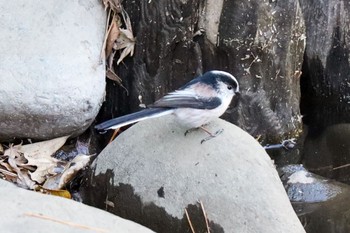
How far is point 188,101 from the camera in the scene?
4.75 metres

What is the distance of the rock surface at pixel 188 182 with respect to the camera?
4336 mm

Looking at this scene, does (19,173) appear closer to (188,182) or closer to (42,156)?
(42,156)

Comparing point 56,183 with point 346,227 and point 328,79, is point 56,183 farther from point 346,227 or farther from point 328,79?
point 328,79

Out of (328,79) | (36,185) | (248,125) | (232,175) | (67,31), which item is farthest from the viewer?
(328,79)

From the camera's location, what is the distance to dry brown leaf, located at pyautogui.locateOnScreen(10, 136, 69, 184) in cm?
540

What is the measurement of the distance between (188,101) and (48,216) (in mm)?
1578

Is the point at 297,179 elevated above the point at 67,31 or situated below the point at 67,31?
below

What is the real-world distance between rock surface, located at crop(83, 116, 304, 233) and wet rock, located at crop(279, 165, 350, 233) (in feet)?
2.92

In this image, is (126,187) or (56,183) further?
(56,183)

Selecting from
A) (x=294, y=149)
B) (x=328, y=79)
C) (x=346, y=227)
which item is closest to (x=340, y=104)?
(x=328, y=79)

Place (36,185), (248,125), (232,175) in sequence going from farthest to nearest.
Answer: (248,125)
(36,185)
(232,175)

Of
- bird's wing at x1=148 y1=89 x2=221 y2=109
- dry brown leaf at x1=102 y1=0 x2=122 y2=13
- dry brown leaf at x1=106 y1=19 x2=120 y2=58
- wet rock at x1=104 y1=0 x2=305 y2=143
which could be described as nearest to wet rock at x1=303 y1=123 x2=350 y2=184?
wet rock at x1=104 y1=0 x2=305 y2=143

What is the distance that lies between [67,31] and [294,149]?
7.62 ft

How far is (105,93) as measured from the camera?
5953 mm
